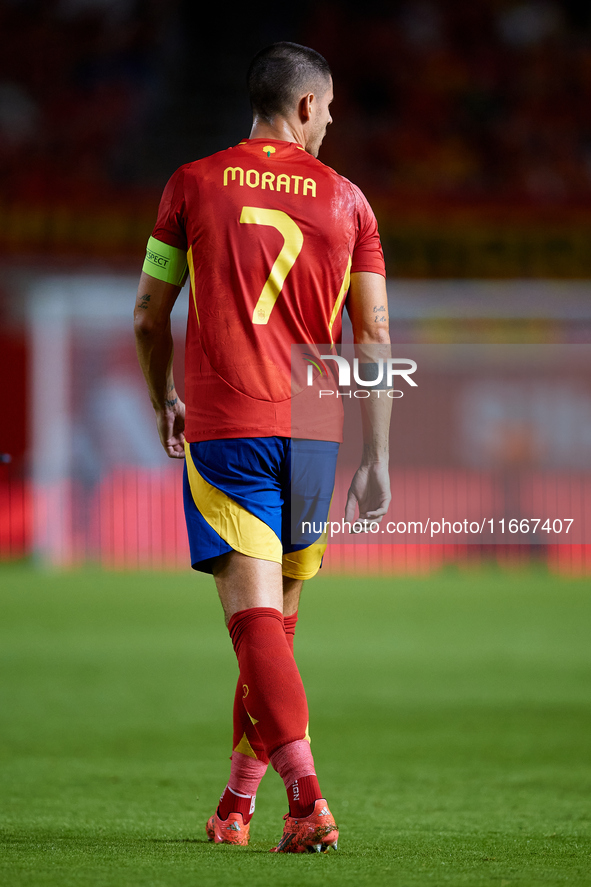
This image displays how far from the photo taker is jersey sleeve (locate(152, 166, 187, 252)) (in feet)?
7.34

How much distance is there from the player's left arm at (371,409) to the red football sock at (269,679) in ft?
0.94

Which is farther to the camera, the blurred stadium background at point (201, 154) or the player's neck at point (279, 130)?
the blurred stadium background at point (201, 154)

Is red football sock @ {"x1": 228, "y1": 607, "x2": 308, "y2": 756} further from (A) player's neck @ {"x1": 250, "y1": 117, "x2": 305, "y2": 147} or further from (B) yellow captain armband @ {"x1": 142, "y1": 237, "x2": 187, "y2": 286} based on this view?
(A) player's neck @ {"x1": 250, "y1": 117, "x2": 305, "y2": 147}

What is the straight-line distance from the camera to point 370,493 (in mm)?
2305

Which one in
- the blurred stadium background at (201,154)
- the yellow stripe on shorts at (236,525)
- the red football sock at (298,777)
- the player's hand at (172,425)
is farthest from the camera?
the blurred stadium background at (201,154)

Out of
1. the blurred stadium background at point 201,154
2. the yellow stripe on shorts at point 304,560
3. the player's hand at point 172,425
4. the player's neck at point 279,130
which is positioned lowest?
the yellow stripe on shorts at point 304,560

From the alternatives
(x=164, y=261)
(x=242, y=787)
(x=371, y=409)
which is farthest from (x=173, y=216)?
A: (x=242, y=787)

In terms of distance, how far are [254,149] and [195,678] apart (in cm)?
375

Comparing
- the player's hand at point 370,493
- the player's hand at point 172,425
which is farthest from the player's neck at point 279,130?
the player's hand at point 370,493

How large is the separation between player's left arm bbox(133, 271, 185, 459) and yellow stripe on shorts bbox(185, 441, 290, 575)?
23cm

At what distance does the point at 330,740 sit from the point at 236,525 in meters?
2.18

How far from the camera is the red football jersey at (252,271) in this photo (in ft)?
7.22

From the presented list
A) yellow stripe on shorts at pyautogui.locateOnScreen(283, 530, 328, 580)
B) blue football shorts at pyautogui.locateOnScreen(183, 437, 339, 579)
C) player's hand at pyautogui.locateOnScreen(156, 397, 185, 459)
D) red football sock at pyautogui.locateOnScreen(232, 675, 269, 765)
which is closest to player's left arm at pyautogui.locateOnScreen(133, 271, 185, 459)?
player's hand at pyautogui.locateOnScreen(156, 397, 185, 459)

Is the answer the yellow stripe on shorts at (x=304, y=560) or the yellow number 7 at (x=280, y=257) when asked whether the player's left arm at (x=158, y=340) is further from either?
the yellow stripe on shorts at (x=304, y=560)
